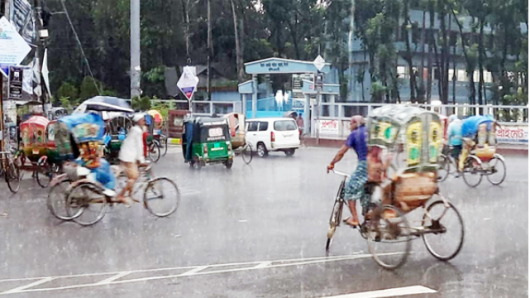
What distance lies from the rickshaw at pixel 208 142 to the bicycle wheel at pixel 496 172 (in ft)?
24.6

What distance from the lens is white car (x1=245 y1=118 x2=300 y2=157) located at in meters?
25.7

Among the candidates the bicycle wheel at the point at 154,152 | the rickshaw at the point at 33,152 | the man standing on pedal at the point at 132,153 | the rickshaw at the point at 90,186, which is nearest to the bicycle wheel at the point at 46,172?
the rickshaw at the point at 33,152

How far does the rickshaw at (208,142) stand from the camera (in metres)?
20.8

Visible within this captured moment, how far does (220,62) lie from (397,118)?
42.4 meters

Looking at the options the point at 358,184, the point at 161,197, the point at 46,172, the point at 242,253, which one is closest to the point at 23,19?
the point at 46,172

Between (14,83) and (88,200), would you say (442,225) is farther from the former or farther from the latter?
(14,83)

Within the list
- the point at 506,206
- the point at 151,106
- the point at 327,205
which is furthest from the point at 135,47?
the point at 506,206

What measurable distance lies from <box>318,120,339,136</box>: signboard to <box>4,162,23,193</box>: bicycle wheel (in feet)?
54.6

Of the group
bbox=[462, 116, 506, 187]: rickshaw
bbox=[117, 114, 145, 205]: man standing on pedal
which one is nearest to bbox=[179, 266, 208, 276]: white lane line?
bbox=[117, 114, 145, 205]: man standing on pedal

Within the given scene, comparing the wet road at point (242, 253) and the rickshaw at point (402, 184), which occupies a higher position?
the rickshaw at point (402, 184)

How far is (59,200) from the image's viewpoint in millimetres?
11430

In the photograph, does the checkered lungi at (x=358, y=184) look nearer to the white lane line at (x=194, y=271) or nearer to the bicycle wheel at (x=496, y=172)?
the white lane line at (x=194, y=271)

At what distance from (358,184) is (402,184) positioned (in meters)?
0.76

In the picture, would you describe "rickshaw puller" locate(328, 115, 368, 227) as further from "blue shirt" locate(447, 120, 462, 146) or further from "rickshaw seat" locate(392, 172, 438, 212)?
"blue shirt" locate(447, 120, 462, 146)
